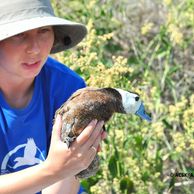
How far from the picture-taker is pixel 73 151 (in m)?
1.81

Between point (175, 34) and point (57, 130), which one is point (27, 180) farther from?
point (175, 34)

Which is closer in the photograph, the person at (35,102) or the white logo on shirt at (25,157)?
the person at (35,102)

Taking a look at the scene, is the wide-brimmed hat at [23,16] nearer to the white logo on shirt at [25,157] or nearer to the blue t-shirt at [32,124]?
the blue t-shirt at [32,124]

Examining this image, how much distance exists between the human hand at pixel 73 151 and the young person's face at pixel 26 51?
0.52 feet

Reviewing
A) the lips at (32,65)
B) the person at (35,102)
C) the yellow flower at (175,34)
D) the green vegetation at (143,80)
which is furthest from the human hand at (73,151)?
the yellow flower at (175,34)

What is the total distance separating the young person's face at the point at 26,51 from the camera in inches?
74.0

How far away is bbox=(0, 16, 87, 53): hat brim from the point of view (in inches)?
73.3

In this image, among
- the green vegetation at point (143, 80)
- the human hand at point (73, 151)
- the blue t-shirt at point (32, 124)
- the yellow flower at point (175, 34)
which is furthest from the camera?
the yellow flower at point (175, 34)

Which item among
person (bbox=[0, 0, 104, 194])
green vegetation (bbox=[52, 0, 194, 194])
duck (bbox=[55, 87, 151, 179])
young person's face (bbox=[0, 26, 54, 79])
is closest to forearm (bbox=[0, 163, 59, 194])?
person (bbox=[0, 0, 104, 194])

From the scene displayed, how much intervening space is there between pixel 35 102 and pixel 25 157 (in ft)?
0.51

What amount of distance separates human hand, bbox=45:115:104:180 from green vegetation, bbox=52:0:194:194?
0.62 meters

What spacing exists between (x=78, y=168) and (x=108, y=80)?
2.06ft

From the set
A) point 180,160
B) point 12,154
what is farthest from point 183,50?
point 12,154

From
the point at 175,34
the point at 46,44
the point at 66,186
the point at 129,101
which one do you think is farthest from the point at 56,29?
the point at 175,34
